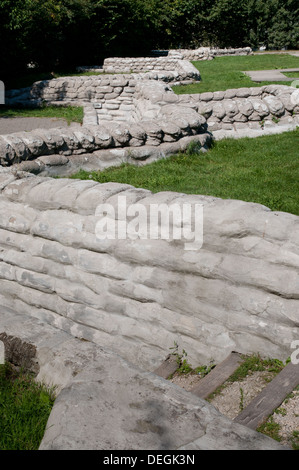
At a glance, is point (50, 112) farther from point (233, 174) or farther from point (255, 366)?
point (255, 366)

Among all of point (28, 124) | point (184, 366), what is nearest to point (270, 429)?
point (184, 366)

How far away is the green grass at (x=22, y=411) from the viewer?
2.14 meters

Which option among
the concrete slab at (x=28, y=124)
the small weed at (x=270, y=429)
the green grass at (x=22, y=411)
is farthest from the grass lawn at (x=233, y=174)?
the concrete slab at (x=28, y=124)

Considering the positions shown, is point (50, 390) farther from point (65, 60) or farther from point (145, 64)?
point (65, 60)

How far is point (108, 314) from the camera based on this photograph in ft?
12.5

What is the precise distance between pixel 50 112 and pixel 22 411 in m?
13.8

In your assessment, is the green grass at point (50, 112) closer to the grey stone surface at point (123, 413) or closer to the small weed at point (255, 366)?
the small weed at point (255, 366)

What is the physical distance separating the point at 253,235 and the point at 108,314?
145cm

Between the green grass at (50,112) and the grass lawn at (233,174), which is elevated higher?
the grass lawn at (233,174)

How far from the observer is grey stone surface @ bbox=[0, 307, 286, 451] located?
1814 mm

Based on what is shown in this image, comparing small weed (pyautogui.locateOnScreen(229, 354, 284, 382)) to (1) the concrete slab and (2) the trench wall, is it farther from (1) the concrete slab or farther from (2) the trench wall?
(1) the concrete slab

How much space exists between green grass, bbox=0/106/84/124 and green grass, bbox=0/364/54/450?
11177 millimetres

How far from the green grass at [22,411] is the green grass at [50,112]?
36.7 feet
